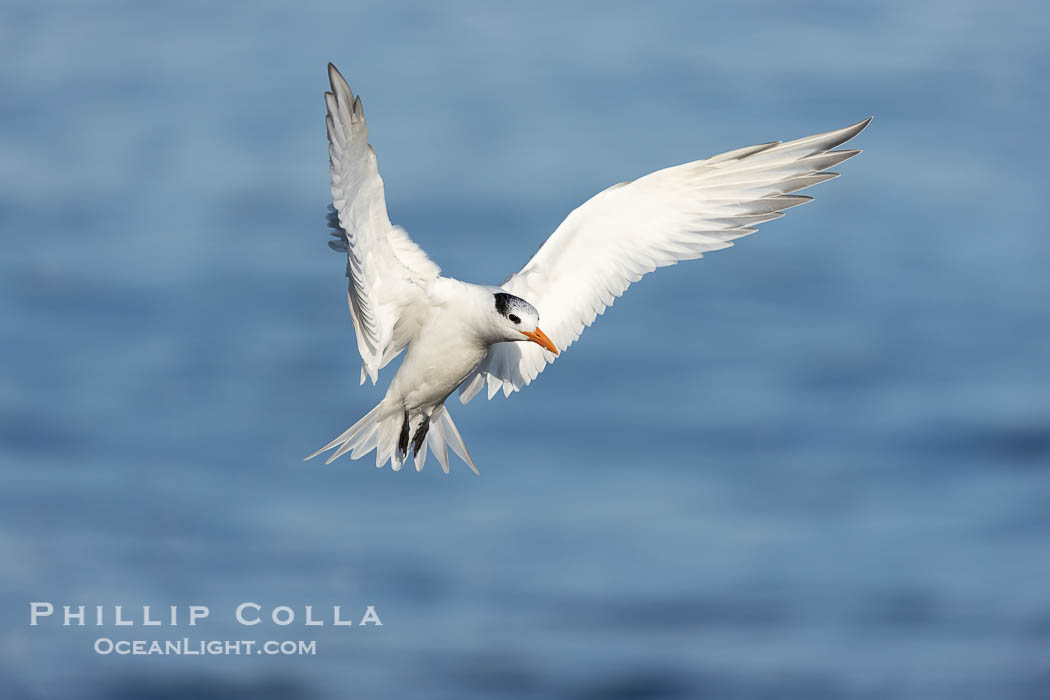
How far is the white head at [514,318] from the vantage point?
11898mm

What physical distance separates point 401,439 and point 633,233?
9.81 ft

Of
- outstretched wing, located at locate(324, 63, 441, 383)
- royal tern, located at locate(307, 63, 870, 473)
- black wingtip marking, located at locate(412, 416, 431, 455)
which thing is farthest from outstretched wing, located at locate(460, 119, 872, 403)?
black wingtip marking, located at locate(412, 416, 431, 455)

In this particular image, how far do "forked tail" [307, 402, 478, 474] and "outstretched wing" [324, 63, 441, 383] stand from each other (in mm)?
953

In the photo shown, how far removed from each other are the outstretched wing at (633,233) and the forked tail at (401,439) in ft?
4.83

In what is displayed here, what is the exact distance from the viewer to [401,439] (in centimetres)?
1354

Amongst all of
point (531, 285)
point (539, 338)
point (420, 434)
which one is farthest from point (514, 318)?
point (420, 434)

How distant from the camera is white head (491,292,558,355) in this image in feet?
39.0

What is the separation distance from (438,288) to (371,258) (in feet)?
2.60

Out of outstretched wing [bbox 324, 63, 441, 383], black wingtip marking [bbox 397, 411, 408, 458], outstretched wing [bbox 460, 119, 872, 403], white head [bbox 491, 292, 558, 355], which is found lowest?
black wingtip marking [bbox 397, 411, 408, 458]

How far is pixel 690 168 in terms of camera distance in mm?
13250

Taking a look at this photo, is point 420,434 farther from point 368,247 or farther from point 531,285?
point 368,247

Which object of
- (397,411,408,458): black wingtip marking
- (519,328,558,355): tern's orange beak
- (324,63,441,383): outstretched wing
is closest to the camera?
(324,63,441,383): outstretched wing

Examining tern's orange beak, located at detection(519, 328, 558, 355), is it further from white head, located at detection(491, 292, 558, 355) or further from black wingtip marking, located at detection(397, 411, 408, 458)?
black wingtip marking, located at detection(397, 411, 408, 458)

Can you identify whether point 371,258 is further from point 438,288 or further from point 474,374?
point 474,374
